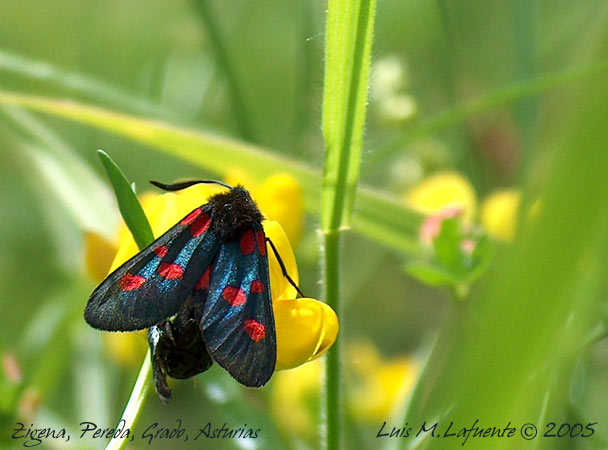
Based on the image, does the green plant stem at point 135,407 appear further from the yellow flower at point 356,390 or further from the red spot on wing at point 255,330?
the yellow flower at point 356,390

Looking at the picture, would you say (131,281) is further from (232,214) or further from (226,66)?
(226,66)

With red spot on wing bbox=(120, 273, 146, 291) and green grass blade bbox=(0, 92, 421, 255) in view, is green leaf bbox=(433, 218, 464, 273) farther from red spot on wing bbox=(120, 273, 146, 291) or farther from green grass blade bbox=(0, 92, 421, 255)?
red spot on wing bbox=(120, 273, 146, 291)

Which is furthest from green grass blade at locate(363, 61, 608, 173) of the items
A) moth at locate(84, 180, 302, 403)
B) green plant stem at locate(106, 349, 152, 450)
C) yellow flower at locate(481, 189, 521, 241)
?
green plant stem at locate(106, 349, 152, 450)

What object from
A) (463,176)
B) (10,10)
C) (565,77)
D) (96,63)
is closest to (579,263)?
(565,77)

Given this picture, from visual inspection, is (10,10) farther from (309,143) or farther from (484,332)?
(484,332)

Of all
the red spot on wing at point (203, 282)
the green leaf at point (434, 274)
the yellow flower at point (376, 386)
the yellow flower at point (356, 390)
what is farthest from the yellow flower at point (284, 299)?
the yellow flower at point (376, 386)
